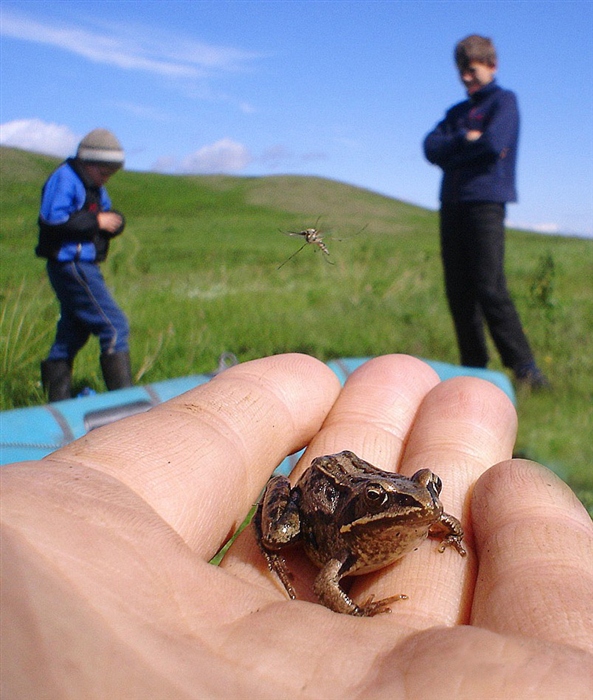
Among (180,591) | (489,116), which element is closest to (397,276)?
(489,116)

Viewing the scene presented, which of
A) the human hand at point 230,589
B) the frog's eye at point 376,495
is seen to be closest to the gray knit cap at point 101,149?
the human hand at point 230,589

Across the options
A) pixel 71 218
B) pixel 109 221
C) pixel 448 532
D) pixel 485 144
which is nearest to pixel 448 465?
pixel 448 532

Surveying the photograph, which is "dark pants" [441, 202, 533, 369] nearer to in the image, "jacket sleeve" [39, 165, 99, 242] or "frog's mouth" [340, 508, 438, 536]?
"jacket sleeve" [39, 165, 99, 242]

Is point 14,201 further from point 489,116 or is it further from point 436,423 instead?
point 489,116

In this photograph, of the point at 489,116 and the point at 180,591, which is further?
the point at 489,116

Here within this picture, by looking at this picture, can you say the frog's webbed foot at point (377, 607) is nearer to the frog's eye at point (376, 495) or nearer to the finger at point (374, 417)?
the frog's eye at point (376, 495)

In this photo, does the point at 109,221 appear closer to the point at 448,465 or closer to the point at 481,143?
the point at 481,143
